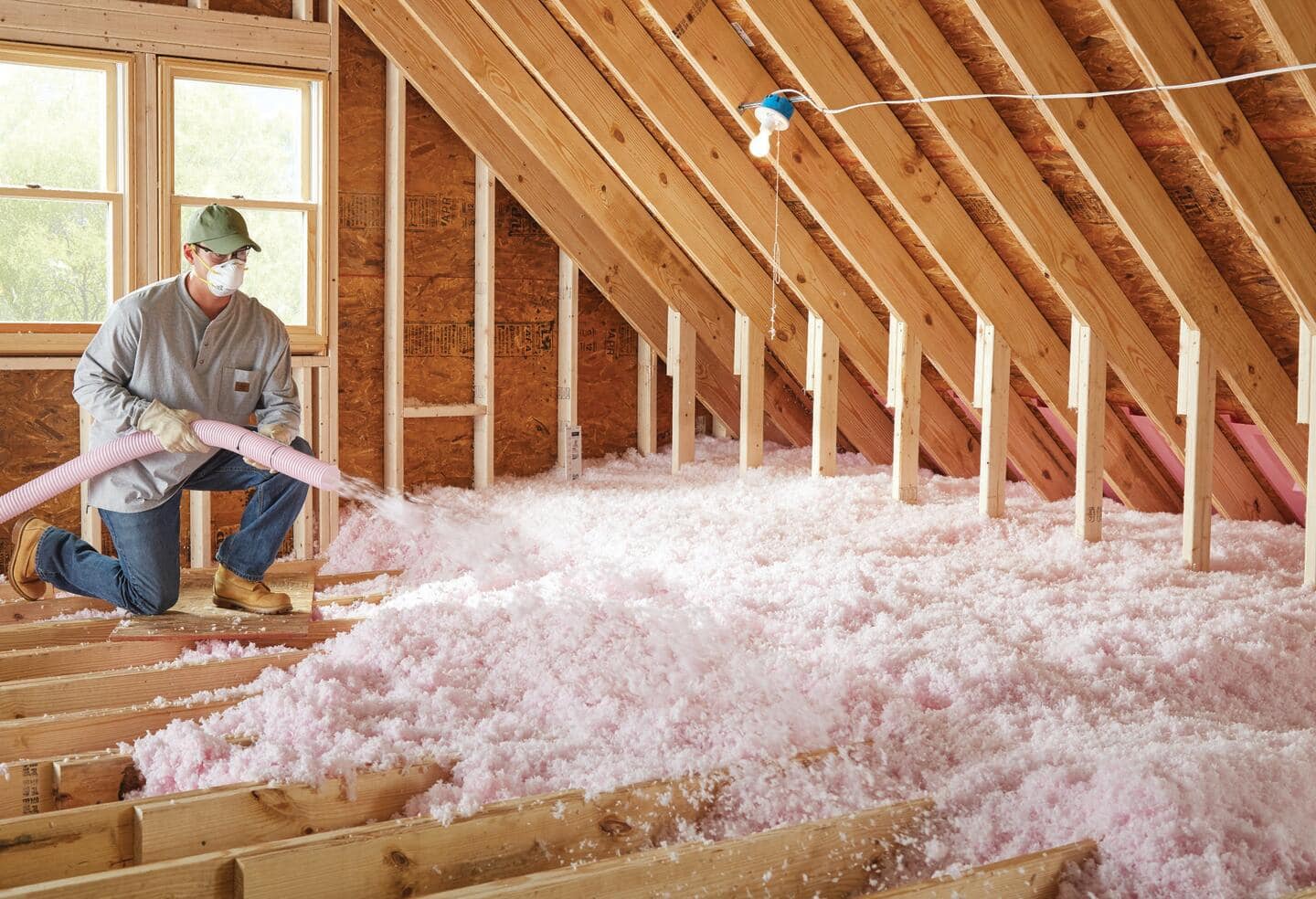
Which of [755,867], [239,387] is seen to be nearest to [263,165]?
[239,387]

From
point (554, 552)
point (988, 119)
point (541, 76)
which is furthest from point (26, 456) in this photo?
point (988, 119)

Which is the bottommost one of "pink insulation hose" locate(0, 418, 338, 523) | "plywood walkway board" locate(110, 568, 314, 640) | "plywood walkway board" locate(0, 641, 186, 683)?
"plywood walkway board" locate(0, 641, 186, 683)

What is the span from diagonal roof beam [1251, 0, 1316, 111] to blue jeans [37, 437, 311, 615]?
2.54 metres

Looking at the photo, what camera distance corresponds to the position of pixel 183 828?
1939 millimetres

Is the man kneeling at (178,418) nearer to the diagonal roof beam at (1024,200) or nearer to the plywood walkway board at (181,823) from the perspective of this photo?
the plywood walkway board at (181,823)

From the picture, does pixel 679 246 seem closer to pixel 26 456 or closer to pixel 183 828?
pixel 26 456

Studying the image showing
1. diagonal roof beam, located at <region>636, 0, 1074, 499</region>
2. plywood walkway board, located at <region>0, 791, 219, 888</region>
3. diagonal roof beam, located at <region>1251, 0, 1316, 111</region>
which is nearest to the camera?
plywood walkway board, located at <region>0, 791, 219, 888</region>

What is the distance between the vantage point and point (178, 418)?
120 inches

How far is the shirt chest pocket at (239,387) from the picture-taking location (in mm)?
3309

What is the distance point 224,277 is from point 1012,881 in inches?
94.0

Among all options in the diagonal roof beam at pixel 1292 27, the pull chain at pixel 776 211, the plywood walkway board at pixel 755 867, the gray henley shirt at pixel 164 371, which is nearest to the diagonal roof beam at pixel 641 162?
the pull chain at pixel 776 211

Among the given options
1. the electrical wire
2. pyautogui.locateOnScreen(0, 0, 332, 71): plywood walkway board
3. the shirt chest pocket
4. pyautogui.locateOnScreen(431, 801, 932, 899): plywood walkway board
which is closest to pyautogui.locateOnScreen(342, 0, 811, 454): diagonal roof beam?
pyautogui.locateOnScreen(0, 0, 332, 71): plywood walkway board

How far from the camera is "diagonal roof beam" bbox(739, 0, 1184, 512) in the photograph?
333cm

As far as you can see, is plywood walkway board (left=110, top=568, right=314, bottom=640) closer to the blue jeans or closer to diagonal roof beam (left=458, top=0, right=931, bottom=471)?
the blue jeans
